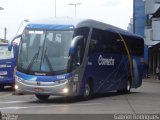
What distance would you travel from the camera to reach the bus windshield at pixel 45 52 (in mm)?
21438

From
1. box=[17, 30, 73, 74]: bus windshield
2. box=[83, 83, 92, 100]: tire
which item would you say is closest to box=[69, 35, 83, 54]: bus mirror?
box=[17, 30, 73, 74]: bus windshield

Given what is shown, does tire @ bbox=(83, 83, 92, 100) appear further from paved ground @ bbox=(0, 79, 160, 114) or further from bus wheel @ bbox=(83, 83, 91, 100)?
paved ground @ bbox=(0, 79, 160, 114)

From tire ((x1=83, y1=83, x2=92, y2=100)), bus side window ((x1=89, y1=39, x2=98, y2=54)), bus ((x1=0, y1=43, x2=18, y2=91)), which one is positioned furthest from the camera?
bus ((x1=0, y1=43, x2=18, y2=91))

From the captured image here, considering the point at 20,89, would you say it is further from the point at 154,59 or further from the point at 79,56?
the point at 154,59

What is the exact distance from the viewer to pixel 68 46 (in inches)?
847

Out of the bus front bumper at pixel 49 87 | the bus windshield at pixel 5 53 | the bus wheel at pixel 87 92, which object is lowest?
the bus wheel at pixel 87 92

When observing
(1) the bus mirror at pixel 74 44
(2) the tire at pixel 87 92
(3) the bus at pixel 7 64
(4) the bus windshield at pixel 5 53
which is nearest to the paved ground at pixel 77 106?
(2) the tire at pixel 87 92

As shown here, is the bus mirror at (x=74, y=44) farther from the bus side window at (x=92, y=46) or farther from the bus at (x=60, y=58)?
the bus side window at (x=92, y=46)

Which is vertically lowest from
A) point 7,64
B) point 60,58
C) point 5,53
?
point 7,64

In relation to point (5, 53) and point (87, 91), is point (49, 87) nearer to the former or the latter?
point (87, 91)

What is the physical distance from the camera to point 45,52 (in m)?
21.6

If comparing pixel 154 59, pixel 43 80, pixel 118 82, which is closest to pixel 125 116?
pixel 43 80

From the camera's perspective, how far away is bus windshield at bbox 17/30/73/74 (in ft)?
70.3

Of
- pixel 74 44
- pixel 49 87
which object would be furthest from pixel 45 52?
pixel 49 87
